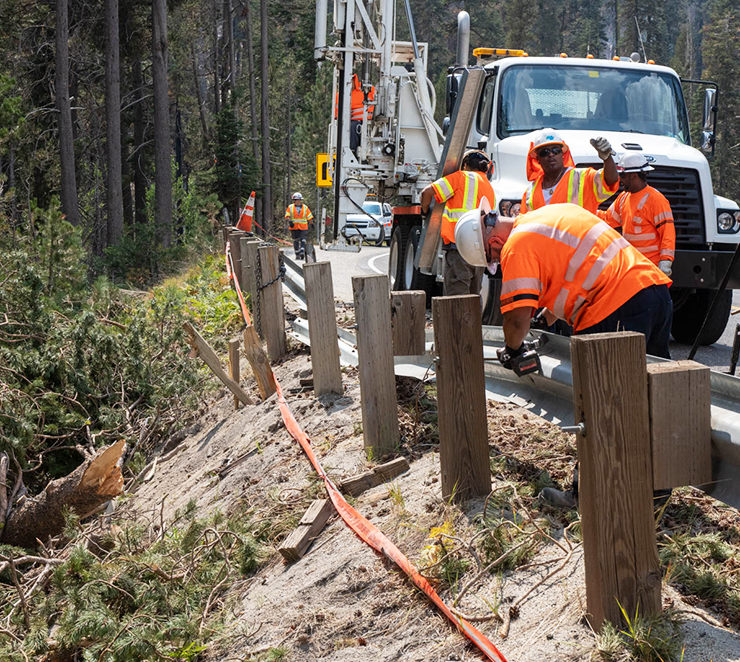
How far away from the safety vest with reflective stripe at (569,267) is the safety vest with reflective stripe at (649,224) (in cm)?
348

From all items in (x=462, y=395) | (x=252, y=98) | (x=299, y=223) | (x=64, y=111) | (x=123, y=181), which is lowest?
(x=462, y=395)

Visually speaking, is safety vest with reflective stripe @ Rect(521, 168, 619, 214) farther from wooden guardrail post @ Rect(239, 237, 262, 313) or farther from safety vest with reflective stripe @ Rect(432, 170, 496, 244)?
wooden guardrail post @ Rect(239, 237, 262, 313)

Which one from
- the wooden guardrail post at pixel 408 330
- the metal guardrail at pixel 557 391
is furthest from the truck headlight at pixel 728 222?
the wooden guardrail post at pixel 408 330

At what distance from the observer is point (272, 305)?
778cm

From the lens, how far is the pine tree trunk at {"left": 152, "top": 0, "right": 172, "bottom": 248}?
80.6 ft

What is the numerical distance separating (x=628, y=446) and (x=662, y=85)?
7.86 m

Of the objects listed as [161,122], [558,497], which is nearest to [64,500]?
[558,497]

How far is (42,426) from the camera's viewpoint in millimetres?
7531

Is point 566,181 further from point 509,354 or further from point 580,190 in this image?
point 509,354

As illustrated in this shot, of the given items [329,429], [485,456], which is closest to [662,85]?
[329,429]

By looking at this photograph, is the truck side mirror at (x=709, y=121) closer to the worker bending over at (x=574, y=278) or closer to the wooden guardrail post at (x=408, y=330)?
the wooden guardrail post at (x=408, y=330)

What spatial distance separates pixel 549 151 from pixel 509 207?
1282 mm

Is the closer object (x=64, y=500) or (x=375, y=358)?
(x=375, y=358)

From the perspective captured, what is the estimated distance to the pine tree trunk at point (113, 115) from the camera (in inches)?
922
